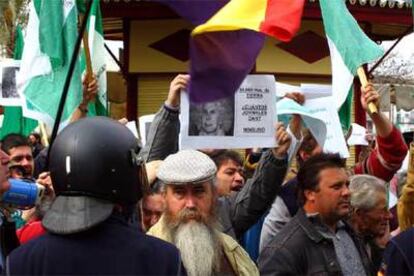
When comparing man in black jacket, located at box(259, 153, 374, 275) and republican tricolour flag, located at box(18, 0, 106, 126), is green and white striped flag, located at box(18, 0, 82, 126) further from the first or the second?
man in black jacket, located at box(259, 153, 374, 275)

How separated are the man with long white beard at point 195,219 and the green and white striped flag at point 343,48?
4.41 ft

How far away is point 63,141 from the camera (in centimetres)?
341

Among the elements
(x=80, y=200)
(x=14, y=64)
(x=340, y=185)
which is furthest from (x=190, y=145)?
(x=14, y=64)

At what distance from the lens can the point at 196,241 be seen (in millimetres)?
4688

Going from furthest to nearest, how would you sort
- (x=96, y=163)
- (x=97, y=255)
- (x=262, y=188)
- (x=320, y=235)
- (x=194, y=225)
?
(x=262, y=188), (x=320, y=235), (x=194, y=225), (x=96, y=163), (x=97, y=255)

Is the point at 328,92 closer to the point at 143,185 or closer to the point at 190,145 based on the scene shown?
the point at 190,145

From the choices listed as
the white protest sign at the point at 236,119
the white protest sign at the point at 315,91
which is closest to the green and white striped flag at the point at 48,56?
the white protest sign at the point at 236,119

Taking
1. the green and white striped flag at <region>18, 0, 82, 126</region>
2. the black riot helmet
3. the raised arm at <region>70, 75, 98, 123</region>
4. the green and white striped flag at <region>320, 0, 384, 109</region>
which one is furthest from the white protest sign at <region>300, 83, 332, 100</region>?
the black riot helmet

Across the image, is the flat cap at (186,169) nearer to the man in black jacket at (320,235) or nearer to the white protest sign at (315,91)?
the man in black jacket at (320,235)

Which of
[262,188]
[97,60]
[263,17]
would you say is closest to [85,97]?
[97,60]

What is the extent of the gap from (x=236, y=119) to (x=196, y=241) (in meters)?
1.10

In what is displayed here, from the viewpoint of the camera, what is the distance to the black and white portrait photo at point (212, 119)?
5355mm

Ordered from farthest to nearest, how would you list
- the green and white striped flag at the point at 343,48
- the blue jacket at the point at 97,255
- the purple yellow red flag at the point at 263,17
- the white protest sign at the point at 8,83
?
the white protest sign at the point at 8,83, the green and white striped flag at the point at 343,48, the purple yellow red flag at the point at 263,17, the blue jacket at the point at 97,255

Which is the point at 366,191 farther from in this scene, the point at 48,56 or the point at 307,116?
the point at 48,56
